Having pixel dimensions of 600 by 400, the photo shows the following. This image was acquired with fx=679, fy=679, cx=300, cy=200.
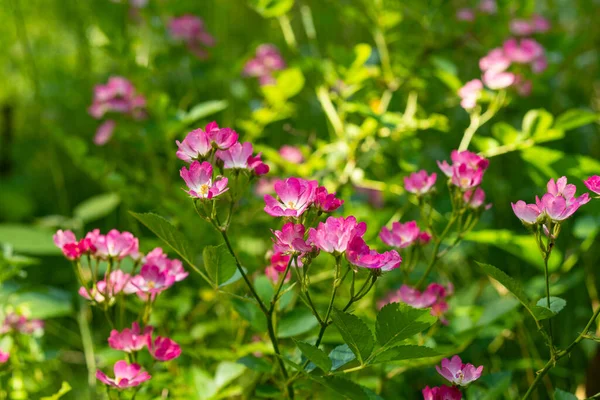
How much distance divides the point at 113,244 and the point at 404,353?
34 centimetres

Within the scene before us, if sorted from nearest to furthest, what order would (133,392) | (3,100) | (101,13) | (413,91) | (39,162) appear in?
(133,392) < (101,13) < (413,91) < (39,162) < (3,100)

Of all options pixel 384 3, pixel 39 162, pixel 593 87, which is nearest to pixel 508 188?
pixel 384 3

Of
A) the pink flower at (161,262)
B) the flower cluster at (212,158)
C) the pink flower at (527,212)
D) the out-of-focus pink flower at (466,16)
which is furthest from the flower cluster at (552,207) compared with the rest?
the out-of-focus pink flower at (466,16)

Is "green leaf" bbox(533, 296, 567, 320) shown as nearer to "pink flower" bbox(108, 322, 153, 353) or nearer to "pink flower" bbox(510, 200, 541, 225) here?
"pink flower" bbox(510, 200, 541, 225)

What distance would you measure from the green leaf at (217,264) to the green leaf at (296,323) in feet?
0.60

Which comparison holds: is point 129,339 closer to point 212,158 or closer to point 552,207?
point 212,158

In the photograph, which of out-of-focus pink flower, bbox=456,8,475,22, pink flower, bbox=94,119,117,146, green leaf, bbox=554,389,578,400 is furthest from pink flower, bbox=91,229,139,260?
out-of-focus pink flower, bbox=456,8,475,22

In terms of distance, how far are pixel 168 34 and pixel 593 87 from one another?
4.05ft

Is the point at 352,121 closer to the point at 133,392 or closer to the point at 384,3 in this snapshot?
the point at 384,3

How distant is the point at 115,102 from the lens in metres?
1.28

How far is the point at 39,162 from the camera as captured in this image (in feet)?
7.77

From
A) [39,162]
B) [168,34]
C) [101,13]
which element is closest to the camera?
[101,13]

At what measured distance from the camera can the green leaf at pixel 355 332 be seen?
55 cm

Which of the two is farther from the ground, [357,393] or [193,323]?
[357,393]
